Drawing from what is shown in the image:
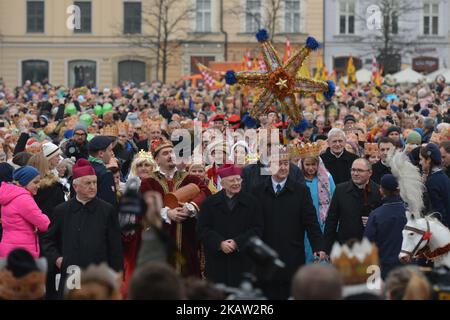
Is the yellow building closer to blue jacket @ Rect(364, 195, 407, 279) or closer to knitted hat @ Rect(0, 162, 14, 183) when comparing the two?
knitted hat @ Rect(0, 162, 14, 183)

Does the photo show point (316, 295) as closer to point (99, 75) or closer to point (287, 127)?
point (287, 127)

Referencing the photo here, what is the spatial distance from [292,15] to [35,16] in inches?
533

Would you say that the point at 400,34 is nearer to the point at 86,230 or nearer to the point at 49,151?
the point at 49,151

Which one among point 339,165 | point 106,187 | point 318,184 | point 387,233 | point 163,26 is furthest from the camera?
point 163,26

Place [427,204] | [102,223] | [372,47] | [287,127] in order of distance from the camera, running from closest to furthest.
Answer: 1. [102,223]
2. [427,204]
3. [287,127]
4. [372,47]

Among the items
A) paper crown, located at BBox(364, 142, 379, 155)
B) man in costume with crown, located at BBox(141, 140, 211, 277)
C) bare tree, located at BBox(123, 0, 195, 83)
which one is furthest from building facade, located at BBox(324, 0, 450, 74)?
man in costume with crown, located at BBox(141, 140, 211, 277)

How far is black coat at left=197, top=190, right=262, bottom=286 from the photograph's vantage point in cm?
978

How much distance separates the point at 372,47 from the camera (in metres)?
56.7

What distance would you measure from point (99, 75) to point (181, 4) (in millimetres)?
5668

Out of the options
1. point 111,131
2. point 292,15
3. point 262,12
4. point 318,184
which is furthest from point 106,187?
point 292,15

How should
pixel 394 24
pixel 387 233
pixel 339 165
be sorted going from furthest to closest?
1. pixel 394 24
2. pixel 339 165
3. pixel 387 233

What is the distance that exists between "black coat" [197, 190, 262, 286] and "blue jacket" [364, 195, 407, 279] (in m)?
1.03

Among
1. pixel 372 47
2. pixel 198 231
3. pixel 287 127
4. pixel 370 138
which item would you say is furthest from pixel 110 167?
pixel 372 47

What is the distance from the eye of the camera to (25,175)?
34.0ft
